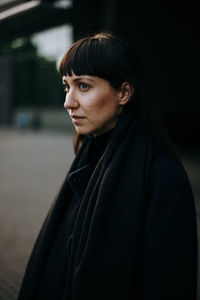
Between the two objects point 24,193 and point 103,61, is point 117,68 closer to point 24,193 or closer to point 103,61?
point 103,61

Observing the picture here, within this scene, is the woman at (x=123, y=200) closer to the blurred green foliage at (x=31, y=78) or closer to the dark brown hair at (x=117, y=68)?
the dark brown hair at (x=117, y=68)

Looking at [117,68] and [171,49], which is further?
[171,49]

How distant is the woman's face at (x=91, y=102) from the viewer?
55.9 inches

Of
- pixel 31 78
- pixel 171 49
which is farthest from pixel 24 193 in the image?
pixel 31 78

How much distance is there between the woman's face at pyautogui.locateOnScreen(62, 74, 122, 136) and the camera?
1.42 m

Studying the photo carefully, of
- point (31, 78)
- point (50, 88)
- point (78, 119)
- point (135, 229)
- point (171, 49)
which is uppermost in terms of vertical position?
point (31, 78)

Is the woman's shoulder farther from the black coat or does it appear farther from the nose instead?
the nose

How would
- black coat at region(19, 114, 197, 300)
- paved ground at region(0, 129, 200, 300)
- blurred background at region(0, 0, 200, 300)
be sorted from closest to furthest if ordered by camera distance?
1. black coat at region(19, 114, 197, 300)
2. paved ground at region(0, 129, 200, 300)
3. blurred background at region(0, 0, 200, 300)

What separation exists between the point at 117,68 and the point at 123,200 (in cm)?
49

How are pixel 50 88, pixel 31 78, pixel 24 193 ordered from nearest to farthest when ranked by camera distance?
1. pixel 24 193
2. pixel 50 88
3. pixel 31 78

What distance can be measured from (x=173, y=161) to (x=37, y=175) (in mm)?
7494

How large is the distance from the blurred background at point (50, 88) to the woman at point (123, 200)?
210 mm

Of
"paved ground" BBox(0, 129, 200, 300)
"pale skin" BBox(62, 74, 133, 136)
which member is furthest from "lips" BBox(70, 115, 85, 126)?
"paved ground" BBox(0, 129, 200, 300)

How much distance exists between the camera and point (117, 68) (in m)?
1.40
